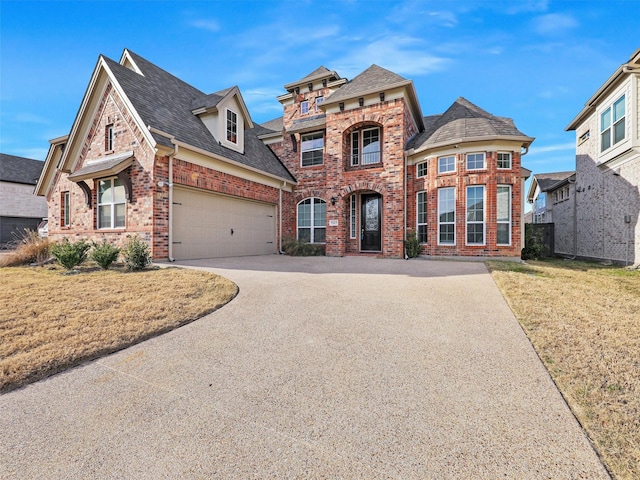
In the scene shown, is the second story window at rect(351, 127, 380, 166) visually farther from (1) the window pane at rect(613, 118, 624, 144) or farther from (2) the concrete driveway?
(2) the concrete driveway

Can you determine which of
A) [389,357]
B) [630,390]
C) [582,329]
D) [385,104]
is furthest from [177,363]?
[385,104]

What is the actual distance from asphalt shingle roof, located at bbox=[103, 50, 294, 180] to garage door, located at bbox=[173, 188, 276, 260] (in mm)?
1790

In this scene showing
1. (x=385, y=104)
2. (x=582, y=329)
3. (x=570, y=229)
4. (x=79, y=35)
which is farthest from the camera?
(x=570, y=229)

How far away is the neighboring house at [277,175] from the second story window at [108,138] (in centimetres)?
4

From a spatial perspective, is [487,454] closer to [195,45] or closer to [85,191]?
[195,45]

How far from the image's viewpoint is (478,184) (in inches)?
444

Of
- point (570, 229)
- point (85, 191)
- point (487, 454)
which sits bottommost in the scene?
point (487, 454)

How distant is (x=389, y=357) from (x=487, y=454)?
4.54 feet

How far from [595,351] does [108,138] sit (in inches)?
564

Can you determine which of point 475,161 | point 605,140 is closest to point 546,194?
point 605,140

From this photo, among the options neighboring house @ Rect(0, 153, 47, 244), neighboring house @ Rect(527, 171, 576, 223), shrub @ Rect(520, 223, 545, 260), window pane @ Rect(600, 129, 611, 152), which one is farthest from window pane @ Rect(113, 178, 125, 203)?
neighboring house @ Rect(527, 171, 576, 223)

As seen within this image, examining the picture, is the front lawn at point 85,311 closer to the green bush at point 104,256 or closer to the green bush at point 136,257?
the green bush at point 136,257

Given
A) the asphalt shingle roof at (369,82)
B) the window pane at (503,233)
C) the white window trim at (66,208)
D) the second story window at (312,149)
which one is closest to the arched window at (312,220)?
the second story window at (312,149)

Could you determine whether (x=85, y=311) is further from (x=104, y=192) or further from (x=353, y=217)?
(x=353, y=217)
